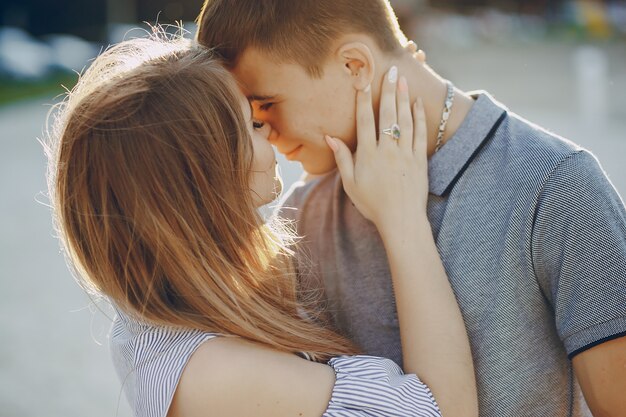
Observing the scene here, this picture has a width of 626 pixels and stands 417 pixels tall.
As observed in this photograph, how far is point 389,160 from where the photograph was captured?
2.14 m

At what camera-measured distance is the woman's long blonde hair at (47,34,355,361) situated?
1.88 meters

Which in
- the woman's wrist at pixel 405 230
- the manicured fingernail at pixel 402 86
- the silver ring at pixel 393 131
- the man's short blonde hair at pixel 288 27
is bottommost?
the woman's wrist at pixel 405 230

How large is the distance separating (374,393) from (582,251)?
0.62 metres

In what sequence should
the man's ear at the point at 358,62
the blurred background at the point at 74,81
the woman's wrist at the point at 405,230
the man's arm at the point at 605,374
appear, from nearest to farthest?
the man's arm at the point at 605,374, the woman's wrist at the point at 405,230, the man's ear at the point at 358,62, the blurred background at the point at 74,81

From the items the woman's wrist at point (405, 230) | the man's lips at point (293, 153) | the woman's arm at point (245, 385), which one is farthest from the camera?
the man's lips at point (293, 153)

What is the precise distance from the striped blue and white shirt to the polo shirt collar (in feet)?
1.78

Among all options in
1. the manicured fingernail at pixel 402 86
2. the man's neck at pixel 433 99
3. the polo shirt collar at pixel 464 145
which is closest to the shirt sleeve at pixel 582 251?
the polo shirt collar at pixel 464 145

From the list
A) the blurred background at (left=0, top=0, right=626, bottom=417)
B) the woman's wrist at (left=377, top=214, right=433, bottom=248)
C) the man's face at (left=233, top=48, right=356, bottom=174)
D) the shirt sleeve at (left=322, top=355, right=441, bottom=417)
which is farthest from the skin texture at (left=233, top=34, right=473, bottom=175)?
the shirt sleeve at (left=322, top=355, right=441, bottom=417)

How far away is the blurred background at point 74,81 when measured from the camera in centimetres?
497

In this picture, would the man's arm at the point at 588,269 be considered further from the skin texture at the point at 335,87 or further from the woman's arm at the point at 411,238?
the skin texture at the point at 335,87

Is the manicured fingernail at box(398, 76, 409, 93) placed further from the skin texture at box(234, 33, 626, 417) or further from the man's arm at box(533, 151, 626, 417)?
the man's arm at box(533, 151, 626, 417)

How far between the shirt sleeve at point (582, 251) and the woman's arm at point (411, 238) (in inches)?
10.5

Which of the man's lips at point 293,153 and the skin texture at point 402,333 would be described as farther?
the man's lips at point 293,153

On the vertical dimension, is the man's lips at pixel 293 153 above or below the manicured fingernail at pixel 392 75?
below
